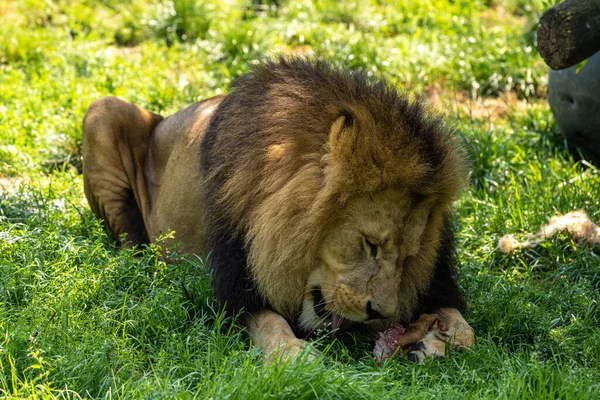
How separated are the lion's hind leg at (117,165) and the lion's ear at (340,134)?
96.1 inches

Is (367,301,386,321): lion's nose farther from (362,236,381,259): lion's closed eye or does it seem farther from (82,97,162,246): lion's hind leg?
(82,97,162,246): lion's hind leg

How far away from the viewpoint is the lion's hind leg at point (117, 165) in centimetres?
636

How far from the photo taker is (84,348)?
408 centimetres

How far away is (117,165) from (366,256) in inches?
104

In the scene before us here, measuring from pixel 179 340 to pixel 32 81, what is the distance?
207 inches

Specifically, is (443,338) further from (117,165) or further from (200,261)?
(117,165)

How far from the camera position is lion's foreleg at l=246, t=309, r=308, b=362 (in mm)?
4266

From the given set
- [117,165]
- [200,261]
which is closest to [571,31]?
[200,261]

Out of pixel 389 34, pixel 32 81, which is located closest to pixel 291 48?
pixel 389 34

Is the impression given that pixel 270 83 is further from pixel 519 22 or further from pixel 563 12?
pixel 519 22

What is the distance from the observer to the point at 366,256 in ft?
14.4

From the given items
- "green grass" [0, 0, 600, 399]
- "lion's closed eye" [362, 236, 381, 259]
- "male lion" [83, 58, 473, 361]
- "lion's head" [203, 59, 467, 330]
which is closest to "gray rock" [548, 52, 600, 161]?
"green grass" [0, 0, 600, 399]

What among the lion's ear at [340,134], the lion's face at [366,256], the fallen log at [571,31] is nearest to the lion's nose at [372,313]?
the lion's face at [366,256]

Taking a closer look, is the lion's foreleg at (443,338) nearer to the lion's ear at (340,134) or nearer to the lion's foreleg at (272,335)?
the lion's foreleg at (272,335)
